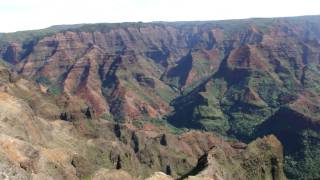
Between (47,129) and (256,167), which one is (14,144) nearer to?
(47,129)

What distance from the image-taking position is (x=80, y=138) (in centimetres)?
19238

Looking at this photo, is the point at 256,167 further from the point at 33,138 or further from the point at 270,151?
the point at 33,138

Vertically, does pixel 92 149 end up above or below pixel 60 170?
below

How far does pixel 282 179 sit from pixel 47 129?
75068 millimetres

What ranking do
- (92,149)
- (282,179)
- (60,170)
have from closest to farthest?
1. (60,170)
2. (282,179)
3. (92,149)

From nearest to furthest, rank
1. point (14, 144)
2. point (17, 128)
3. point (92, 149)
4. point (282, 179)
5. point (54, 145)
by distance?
point (14, 144) < point (17, 128) < point (54, 145) < point (282, 179) < point (92, 149)

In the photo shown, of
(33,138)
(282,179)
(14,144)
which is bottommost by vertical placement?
(282,179)

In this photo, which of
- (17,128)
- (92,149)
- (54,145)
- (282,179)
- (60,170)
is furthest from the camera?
(92,149)

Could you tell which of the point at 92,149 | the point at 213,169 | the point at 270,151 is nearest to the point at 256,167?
the point at 270,151

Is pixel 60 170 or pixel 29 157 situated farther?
pixel 60 170

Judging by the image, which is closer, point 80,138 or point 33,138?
point 33,138

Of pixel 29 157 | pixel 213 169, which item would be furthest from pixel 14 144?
pixel 213 169

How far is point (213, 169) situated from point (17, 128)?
52.7 m

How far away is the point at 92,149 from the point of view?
185 metres
